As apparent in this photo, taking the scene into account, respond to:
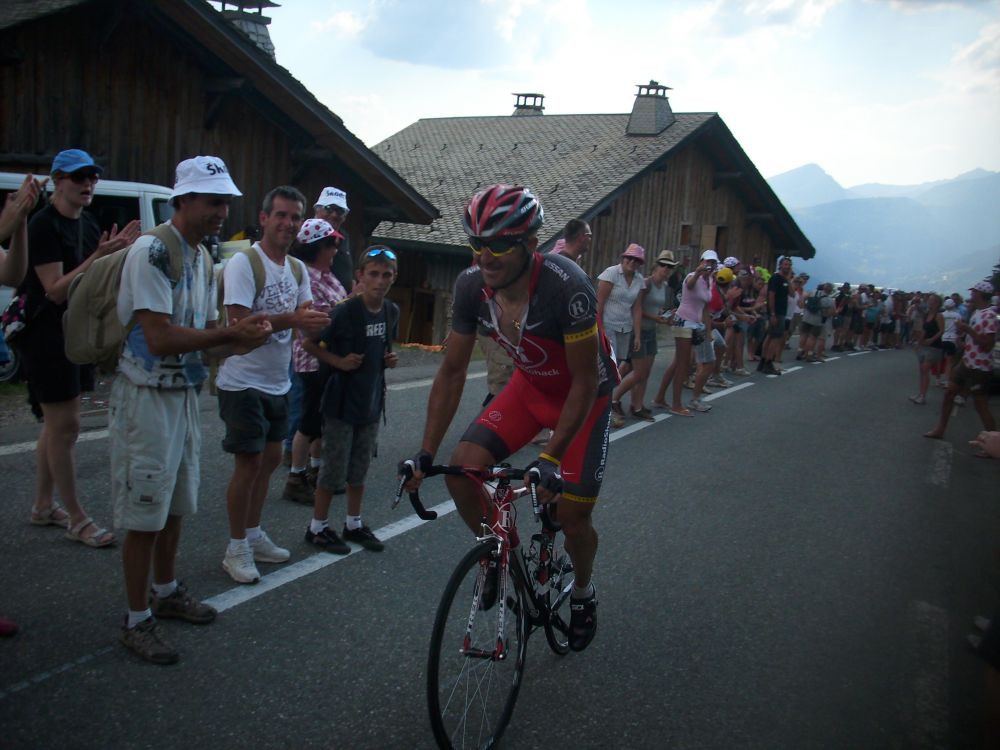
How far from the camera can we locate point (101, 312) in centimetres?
341

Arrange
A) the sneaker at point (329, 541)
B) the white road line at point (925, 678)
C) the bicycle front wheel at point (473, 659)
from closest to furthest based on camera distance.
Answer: the bicycle front wheel at point (473, 659) → the white road line at point (925, 678) → the sneaker at point (329, 541)

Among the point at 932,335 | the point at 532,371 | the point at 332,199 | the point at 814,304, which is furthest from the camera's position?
the point at 814,304

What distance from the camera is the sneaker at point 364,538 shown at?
5023 mm

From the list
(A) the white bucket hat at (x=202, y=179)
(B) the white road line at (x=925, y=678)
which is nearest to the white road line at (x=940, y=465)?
(B) the white road line at (x=925, y=678)

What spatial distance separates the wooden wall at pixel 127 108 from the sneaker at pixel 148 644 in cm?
1005

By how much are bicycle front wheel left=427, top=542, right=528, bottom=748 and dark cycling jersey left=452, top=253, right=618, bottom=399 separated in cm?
88

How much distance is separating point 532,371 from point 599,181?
20.6 metres

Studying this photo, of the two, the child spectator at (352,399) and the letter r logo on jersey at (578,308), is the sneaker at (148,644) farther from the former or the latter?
the letter r logo on jersey at (578,308)

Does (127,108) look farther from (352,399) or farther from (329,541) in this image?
(329,541)

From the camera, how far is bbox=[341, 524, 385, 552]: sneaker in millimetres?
5023

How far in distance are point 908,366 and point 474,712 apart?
69.3ft

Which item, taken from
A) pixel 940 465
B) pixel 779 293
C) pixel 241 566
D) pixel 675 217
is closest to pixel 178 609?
pixel 241 566

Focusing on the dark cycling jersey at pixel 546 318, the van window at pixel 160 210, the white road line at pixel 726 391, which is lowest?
the white road line at pixel 726 391

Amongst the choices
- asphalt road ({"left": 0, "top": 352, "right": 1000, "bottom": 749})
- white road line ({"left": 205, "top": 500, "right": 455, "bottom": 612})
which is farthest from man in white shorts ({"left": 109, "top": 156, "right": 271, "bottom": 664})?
white road line ({"left": 205, "top": 500, "right": 455, "bottom": 612})
